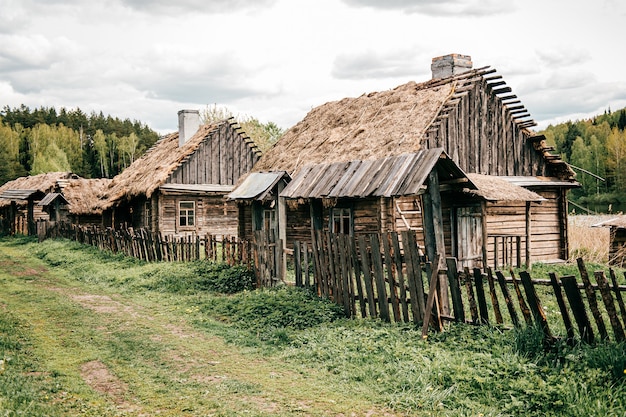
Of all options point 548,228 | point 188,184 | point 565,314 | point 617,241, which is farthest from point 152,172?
point 565,314

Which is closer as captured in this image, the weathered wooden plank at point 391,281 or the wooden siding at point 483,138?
the weathered wooden plank at point 391,281

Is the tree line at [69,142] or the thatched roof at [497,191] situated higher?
the tree line at [69,142]

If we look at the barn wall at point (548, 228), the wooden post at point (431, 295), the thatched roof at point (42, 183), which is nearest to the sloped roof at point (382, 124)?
the barn wall at point (548, 228)

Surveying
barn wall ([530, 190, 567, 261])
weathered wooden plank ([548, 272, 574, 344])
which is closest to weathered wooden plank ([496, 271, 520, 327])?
weathered wooden plank ([548, 272, 574, 344])

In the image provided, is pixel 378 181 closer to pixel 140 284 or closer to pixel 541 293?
pixel 541 293

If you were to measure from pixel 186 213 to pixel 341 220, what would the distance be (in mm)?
11216

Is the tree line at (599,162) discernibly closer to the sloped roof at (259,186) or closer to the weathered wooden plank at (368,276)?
the sloped roof at (259,186)

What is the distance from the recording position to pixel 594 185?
78.0 meters

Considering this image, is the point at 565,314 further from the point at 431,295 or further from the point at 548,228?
the point at 548,228

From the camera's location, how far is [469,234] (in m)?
15.4

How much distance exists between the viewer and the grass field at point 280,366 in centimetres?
490

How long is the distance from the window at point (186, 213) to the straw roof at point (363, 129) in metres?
5.28

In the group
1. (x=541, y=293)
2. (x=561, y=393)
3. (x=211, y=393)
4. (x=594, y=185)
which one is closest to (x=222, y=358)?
(x=211, y=393)

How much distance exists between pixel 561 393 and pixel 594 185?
82.9m
